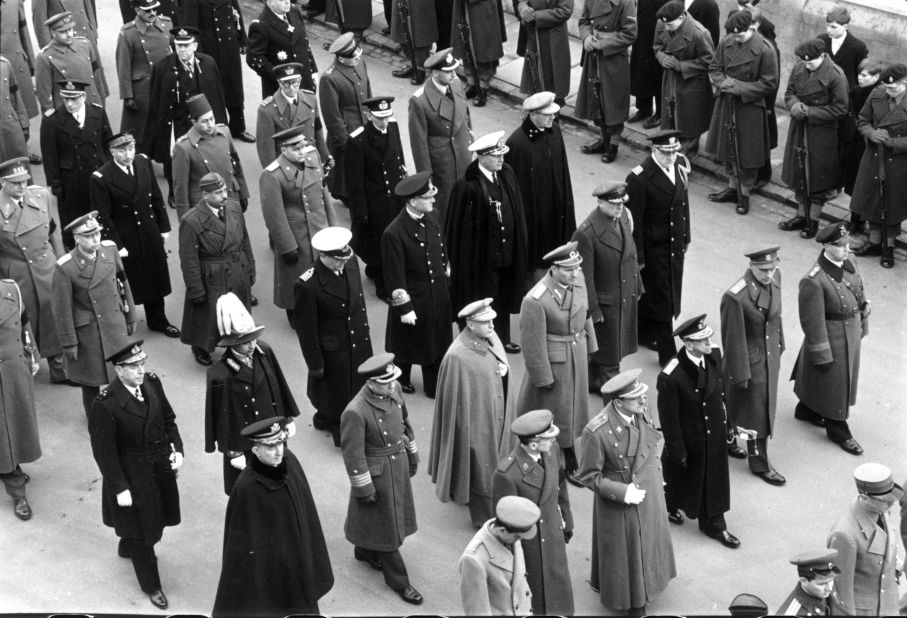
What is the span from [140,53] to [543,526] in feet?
23.0

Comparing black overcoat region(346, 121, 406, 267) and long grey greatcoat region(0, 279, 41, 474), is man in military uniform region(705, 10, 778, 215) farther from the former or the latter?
long grey greatcoat region(0, 279, 41, 474)

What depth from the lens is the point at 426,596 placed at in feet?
35.2

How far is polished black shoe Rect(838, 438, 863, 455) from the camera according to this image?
12289mm

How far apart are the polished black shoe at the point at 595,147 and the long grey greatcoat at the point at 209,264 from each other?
4.27 m

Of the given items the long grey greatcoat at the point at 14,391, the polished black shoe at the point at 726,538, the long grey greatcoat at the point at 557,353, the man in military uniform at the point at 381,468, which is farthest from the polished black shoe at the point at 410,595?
the long grey greatcoat at the point at 14,391

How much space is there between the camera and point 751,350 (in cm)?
1198

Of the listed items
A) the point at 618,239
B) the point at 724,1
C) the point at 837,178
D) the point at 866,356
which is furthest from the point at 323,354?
the point at 724,1

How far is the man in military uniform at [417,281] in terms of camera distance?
12.3 metres

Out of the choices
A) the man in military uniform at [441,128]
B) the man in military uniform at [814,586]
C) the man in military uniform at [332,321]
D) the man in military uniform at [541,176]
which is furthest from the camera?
the man in military uniform at [441,128]

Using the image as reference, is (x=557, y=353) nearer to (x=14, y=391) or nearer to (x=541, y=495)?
(x=541, y=495)

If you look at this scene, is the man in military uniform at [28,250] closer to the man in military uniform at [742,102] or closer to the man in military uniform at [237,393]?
the man in military uniform at [237,393]

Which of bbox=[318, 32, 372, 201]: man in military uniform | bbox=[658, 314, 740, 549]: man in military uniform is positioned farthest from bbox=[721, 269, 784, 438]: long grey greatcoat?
bbox=[318, 32, 372, 201]: man in military uniform

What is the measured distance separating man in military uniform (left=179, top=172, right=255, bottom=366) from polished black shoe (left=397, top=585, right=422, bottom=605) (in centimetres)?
301

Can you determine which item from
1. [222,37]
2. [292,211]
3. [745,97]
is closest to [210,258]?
[292,211]
